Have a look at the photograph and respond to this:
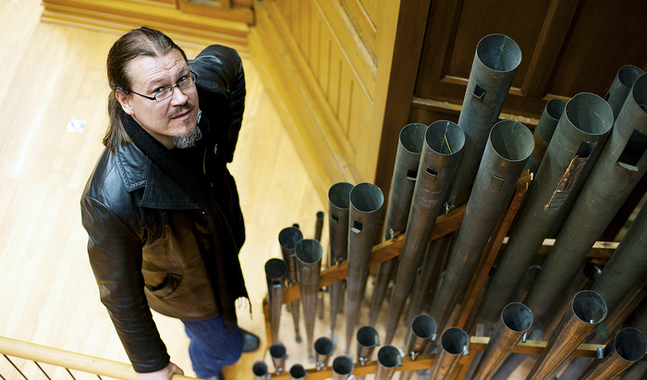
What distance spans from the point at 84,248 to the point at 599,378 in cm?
254

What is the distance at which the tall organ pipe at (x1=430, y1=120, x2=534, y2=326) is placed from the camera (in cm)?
153

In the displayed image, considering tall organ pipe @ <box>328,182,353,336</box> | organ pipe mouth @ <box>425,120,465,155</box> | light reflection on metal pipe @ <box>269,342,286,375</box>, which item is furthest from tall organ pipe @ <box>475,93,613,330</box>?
light reflection on metal pipe @ <box>269,342,286,375</box>

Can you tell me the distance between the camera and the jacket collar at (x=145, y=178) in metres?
1.63

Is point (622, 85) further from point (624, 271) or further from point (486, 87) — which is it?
point (624, 271)

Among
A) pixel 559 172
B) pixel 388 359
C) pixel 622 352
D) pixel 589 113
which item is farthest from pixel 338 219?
pixel 622 352

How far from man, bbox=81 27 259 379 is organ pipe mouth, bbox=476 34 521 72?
33.1 inches

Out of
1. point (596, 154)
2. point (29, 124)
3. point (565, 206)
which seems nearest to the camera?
point (596, 154)

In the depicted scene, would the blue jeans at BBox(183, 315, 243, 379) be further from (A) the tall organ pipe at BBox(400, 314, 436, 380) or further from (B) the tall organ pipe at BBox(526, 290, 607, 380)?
(B) the tall organ pipe at BBox(526, 290, 607, 380)

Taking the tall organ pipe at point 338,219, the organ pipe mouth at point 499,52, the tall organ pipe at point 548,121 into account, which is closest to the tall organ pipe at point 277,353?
the tall organ pipe at point 338,219

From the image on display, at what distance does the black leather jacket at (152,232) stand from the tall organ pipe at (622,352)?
4.40 ft

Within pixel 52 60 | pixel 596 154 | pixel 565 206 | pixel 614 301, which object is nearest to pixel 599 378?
pixel 614 301

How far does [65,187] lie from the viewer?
3279 millimetres

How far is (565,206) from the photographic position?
1786mm

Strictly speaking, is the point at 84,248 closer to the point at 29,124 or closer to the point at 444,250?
the point at 29,124
